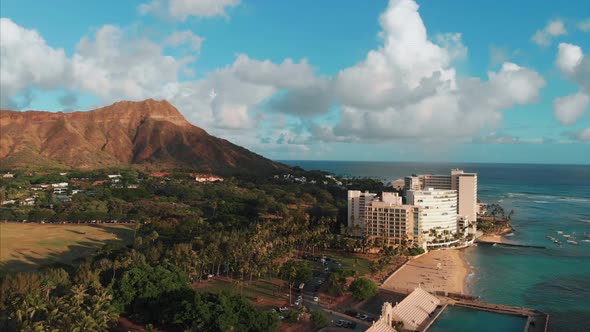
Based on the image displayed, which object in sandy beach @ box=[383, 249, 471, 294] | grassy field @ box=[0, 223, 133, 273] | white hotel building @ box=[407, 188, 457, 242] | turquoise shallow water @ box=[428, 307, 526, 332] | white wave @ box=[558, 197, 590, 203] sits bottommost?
turquoise shallow water @ box=[428, 307, 526, 332]

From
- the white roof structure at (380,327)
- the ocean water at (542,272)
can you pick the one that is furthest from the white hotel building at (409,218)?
the white roof structure at (380,327)

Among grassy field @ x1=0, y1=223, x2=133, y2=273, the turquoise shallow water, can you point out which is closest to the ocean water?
the turquoise shallow water

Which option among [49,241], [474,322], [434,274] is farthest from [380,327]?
[49,241]

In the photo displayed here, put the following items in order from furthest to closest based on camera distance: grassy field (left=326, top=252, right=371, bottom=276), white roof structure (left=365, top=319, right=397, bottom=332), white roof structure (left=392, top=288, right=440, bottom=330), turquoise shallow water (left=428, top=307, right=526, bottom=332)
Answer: grassy field (left=326, top=252, right=371, bottom=276), white roof structure (left=392, top=288, right=440, bottom=330), turquoise shallow water (left=428, top=307, right=526, bottom=332), white roof structure (left=365, top=319, right=397, bottom=332)

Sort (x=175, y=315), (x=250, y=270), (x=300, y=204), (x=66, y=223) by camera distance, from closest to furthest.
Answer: (x=175, y=315) < (x=250, y=270) < (x=66, y=223) < (x=300, y=204)

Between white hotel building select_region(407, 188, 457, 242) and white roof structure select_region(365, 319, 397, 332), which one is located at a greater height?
white hotel building select_region(407, 188, 457, 242)

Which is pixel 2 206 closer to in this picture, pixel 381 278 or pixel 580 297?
pixel 381 278

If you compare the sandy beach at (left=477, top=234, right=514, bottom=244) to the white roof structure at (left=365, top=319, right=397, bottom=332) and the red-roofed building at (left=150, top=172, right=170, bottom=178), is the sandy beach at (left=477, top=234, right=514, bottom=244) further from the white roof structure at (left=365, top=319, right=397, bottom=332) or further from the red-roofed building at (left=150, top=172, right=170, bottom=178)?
the red-roofed building at (left=150, top=172, right=170, bottom=178)

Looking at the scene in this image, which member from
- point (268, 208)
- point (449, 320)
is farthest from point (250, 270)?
point (268, 208)
